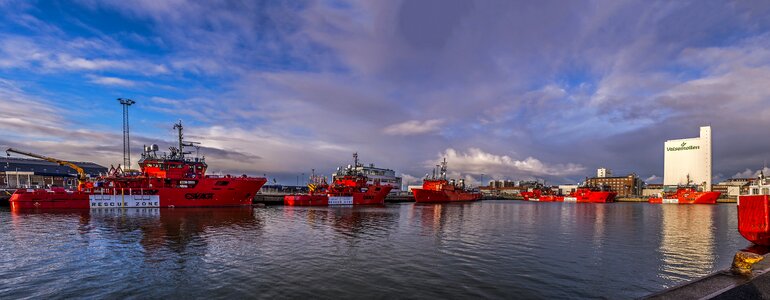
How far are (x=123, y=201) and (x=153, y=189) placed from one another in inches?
175

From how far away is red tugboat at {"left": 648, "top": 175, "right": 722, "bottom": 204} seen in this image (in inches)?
4523

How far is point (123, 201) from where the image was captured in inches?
2211

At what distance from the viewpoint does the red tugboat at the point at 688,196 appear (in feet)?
377

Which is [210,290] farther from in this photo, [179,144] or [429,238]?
[179,144]

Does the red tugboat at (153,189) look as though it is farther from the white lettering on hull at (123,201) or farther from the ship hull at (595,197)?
the ship hull at (595,197)

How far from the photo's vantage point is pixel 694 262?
816 inches

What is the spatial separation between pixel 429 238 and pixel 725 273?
19267mm

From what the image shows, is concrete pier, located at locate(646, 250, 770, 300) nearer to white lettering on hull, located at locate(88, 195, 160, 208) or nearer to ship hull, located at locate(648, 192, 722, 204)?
white lettering on hull, located at locate(88, 195, 160, 208)

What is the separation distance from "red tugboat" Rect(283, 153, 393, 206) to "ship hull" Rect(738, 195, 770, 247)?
6621 centimetres

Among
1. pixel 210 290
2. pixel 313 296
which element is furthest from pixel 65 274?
pixel 313 296

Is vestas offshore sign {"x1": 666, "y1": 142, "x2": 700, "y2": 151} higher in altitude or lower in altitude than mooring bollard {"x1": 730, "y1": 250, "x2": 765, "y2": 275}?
higher

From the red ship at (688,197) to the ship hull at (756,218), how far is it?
12049 centimetres

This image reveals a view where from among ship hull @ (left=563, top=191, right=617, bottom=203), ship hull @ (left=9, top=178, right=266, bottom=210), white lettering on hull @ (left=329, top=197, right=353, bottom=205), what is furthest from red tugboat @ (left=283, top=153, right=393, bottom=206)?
ship hull @ (left=563, top=191, right=617, bottom=203)

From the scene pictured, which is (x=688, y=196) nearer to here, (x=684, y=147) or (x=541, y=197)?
(x=684, y=147)
